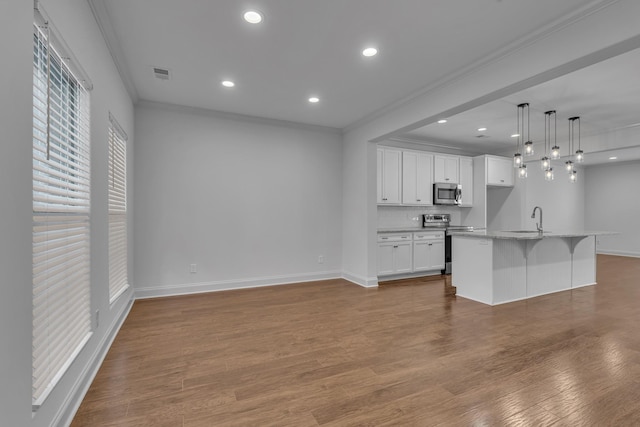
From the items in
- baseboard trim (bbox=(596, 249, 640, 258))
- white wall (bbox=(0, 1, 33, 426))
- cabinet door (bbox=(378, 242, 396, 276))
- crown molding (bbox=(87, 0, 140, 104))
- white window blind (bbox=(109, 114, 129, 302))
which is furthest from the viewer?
baseboard trim (bbox=(596, 249, 640, 258))

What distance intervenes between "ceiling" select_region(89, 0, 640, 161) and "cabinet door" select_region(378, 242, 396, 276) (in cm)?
228

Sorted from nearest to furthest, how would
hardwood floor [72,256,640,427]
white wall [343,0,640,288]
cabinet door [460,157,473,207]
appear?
hardwood floor [72,256,640,427]
white wall [343,0,640,288]
cabinet door [460,157,473,207]

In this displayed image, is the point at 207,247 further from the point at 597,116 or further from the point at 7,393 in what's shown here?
the point at 597,116

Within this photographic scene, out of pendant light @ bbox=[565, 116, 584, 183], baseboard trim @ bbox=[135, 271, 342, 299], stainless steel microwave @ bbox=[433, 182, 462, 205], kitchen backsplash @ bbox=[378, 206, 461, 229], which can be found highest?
pendant light @ bbox=[565, 116, 584, 183]

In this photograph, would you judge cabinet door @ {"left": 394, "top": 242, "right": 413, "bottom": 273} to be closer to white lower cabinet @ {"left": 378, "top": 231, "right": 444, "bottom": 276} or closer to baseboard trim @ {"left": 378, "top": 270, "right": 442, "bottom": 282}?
white lower cabinet @ {"left": 378, "top": 231, "right": 444, "bottom": 276}

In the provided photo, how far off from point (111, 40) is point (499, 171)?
738 cm

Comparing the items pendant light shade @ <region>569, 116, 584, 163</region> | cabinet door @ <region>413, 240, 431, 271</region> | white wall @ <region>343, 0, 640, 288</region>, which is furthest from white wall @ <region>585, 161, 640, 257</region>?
white wall @ <region>343, 0, 640, 288</region>

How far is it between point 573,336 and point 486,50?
2.98m

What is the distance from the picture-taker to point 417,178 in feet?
20.5

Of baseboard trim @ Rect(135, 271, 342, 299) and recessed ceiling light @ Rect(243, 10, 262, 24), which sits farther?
baseboard trim @ Rect(135, 271, 342, 299)

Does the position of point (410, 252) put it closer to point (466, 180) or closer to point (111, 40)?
point (466, 180)

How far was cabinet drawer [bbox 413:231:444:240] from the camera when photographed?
19.1 ft

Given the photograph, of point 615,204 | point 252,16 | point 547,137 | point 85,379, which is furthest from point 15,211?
point 615,204

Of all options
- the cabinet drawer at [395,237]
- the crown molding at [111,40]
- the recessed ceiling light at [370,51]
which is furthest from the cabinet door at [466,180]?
the crown molding at [111,40]
